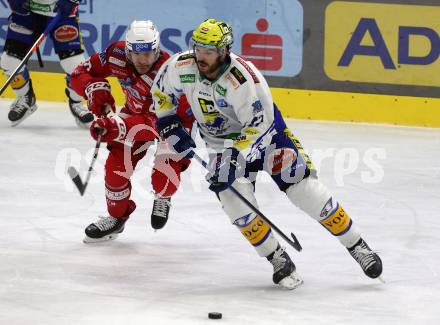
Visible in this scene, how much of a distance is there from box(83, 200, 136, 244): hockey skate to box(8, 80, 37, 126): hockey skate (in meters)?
3.23

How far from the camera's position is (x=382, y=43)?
30.5 ft

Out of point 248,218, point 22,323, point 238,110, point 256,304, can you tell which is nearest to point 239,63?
point 238,110

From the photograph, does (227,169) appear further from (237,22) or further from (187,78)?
(237,22)

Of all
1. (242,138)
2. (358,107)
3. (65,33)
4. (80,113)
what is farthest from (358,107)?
(242,138)

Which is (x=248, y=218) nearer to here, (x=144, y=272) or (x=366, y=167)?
(x=144, y=272)

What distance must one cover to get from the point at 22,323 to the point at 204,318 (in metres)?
0.75

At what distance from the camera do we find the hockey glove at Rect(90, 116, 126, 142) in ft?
19.4

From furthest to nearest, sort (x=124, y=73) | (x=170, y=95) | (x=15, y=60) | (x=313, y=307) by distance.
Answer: (x=15, y=60) < (x=124, y=73) < (x=170, y=95) < (x=313, y=307)

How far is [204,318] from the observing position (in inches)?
193

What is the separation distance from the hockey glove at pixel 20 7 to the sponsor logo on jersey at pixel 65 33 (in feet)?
0.90

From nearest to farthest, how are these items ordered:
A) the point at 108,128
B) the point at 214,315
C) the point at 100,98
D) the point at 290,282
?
1. the point at 214,315
2. the point at 290,282
3. the point at 108,128
4. the point at 100,98

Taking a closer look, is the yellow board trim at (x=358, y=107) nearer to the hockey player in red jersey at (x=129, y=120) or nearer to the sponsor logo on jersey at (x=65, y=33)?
the sponsor logo on jersey at (x=65, y=33)

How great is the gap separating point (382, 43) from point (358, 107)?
1.85 ft

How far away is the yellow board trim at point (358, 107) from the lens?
9.33 m
